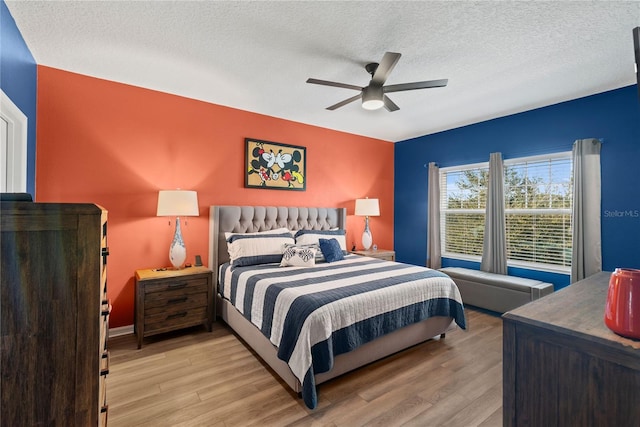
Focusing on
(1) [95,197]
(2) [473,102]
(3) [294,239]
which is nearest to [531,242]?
(2) [473,102]

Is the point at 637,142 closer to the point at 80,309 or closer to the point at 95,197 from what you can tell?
the point at 80,309

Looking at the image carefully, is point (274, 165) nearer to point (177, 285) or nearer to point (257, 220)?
point (257, 220)

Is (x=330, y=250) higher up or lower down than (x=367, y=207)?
lower down

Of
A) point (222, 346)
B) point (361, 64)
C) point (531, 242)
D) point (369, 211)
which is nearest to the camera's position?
point (361, 64)

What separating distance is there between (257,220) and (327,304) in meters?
2.00

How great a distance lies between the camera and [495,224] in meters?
3.92

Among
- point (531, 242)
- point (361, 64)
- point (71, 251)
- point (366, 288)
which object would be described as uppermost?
point (361, 64)

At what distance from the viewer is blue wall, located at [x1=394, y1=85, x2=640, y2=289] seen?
2.94m

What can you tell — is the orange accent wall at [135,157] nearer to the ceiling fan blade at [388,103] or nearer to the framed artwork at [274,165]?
the framed artwork at [274,165]

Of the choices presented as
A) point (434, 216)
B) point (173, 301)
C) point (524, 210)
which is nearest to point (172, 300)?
point (173, 301)

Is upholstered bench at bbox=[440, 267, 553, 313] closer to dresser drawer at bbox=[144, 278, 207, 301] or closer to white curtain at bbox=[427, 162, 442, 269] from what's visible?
white curtain at bbox=[427, 162, 442, 269]

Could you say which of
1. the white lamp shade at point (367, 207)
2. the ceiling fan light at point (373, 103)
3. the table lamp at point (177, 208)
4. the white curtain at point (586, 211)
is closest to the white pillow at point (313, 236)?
the white lamp shade at point (367, 207)

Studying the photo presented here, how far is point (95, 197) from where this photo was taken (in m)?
2.85

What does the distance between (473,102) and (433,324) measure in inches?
104
